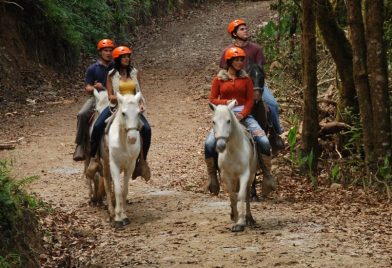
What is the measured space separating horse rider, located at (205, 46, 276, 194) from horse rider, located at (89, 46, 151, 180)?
1341 millimetres

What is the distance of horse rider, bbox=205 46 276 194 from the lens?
10078 mm

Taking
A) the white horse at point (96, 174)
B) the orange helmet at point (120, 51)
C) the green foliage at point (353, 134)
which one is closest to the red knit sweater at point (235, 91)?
the orange helmet at point (120, 51)

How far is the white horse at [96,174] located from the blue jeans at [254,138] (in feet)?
6.54

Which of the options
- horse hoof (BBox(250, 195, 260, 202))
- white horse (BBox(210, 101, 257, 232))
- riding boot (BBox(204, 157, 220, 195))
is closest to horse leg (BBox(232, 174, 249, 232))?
white horse (BBox(210, 101, 257, 232))

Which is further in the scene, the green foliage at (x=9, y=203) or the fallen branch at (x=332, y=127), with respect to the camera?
the fallen branch at (x=332, y=127)

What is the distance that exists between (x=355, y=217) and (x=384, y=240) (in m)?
1.34

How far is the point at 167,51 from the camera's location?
29.3m

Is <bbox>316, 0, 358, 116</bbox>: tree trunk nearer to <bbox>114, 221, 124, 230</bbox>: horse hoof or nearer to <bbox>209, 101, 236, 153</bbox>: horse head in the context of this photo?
<bbox>209, 101, 236, 153</bbox>: horse head

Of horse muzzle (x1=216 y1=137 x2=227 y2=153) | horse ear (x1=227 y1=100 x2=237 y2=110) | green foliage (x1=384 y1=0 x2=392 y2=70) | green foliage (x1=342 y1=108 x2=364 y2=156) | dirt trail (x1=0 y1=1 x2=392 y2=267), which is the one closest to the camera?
dirt trail (x1=0 y1=1 x2=392 y2=267)

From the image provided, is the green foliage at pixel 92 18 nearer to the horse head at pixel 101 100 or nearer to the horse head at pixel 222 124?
the horse head at pixel 101 100

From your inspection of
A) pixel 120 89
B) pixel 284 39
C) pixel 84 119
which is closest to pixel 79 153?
pixel 84 119

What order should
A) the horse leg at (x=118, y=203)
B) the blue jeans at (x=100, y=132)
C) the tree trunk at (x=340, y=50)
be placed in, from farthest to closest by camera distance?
1. the tree trunk at (x=340, y=50)
2. the blue jeans at (x=100, y=132)
3. the horse leg at (x=118, y=203)

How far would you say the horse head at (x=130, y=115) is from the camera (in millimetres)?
9812

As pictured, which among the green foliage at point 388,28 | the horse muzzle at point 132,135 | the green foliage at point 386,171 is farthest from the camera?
the green foliage at point 388,28
